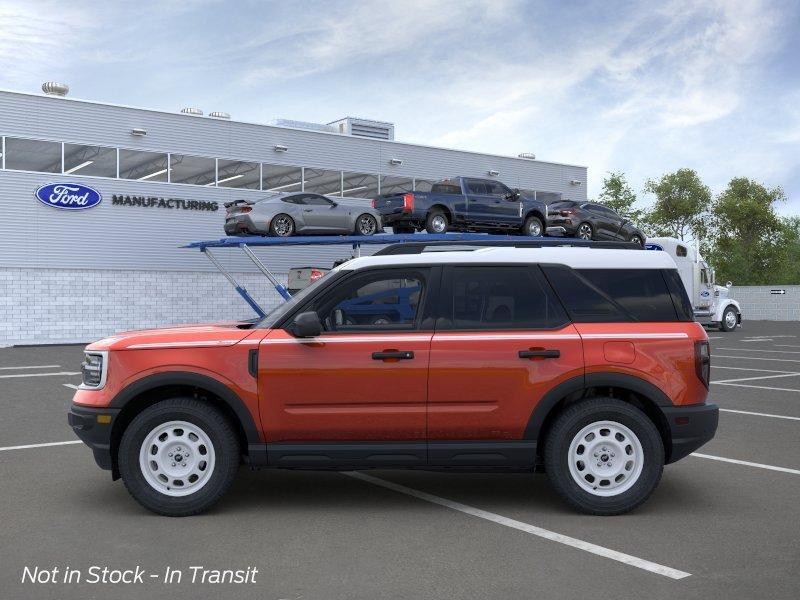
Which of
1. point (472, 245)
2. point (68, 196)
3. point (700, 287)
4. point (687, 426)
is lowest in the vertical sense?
point (687, 426)

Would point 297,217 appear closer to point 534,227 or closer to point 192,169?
point 534,227

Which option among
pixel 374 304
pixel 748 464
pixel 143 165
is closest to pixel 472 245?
pixel 374 304

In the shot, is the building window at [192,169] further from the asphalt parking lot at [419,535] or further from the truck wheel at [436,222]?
the asphalt parking lot at [419,535]

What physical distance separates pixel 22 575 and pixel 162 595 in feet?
2.81

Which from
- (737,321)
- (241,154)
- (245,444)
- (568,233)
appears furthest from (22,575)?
(737,321)

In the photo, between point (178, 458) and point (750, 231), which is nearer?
point (178, 458)

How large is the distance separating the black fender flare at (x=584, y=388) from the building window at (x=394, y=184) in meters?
28.8

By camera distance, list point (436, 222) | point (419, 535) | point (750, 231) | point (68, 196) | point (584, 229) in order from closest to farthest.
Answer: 1. point (419, 535)
2. point (436, 222)
3. point (584, 229)
4. point (68, 196)
5. point (750, 231)

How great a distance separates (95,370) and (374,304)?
1977 mm

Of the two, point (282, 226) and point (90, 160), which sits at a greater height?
point (90, 160)

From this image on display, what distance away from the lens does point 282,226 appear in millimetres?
22625

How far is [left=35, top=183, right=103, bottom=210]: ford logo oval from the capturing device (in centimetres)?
2703

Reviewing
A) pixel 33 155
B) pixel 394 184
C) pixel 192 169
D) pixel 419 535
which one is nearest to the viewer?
pixel 419 535

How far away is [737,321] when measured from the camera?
3475 cm
